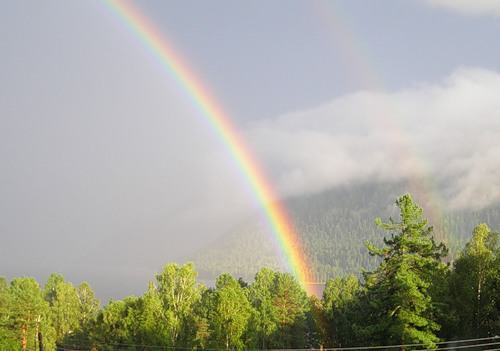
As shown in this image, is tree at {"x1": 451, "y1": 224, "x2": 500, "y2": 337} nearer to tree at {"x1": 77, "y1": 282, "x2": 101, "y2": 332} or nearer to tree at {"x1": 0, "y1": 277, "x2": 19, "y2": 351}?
tree at {"x1": 0, "y1": 277, "x2": 19, "y2": 351}

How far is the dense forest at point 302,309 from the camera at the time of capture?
3372 centimetres

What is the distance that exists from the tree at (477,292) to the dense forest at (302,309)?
0.25ft

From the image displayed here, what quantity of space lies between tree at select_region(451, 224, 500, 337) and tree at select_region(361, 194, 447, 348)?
545cm

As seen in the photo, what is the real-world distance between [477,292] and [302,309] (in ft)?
82.6

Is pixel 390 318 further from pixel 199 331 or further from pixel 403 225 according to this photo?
pixel 199 331

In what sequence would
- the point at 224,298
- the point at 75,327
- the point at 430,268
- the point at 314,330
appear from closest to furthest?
the point at 430,268 → the point at 224,298 → the point at 314,330 → the point at 75,327

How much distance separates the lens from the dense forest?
3372cm

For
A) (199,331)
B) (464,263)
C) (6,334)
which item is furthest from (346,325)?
(6,334)

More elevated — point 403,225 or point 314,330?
point 403,225

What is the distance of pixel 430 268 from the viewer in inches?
1383

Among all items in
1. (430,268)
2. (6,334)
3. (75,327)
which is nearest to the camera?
(430,268)

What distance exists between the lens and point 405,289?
31.8 metres

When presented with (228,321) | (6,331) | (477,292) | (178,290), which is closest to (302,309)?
(228,321)

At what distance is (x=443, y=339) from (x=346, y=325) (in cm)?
2344
